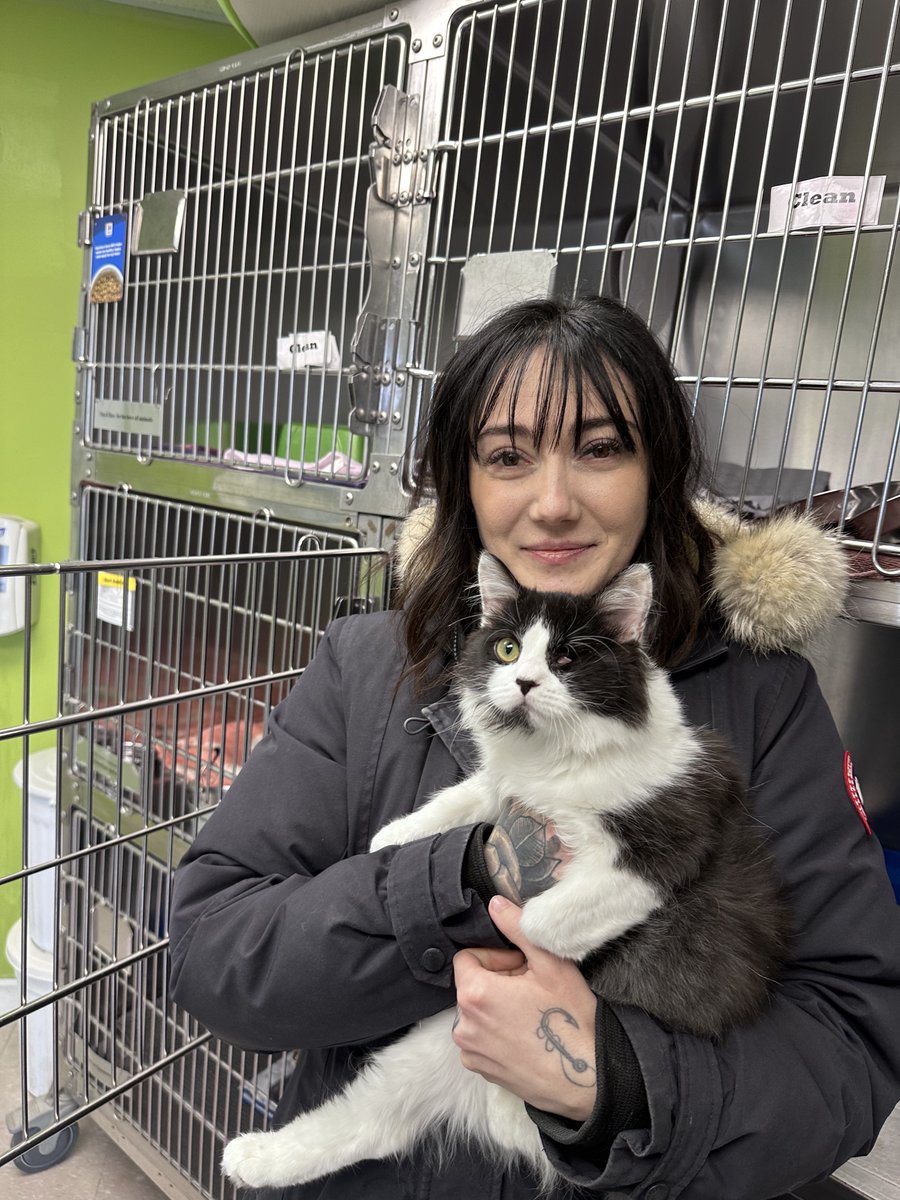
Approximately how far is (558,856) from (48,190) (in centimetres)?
258

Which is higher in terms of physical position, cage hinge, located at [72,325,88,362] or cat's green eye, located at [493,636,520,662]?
cage hinge, located at [72,325,88,362]

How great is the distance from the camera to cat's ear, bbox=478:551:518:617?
2.97 ft

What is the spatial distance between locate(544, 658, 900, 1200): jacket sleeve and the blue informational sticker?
1.81 m

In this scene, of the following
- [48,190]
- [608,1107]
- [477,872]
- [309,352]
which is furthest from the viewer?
[48,190]

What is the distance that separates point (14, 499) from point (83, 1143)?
1921mm

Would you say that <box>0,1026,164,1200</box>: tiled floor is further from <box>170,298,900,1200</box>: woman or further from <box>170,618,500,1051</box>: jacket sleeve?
<box>170,618,500,1051</box>: jacket sleeve

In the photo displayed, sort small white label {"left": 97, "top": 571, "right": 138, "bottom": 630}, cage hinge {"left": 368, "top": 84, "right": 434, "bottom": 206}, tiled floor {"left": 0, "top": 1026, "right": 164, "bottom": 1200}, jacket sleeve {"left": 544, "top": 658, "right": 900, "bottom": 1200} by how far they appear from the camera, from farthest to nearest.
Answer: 1. tiled floor {"left": 0, "top": 1026, "right": 164, "bottom": 1200}
2. small white label {"left": 97, "top": 571, "right": 138, "bottom": 630}
3. cage hinge {"left": 368, "top": 84, "right": 434, "bottom": 206}
4. jacket sleeve {"left": 544, "top": 658, "right": 900, "bottom": 1200}

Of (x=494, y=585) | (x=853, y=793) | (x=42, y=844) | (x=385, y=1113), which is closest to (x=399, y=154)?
(x=494, y=585)

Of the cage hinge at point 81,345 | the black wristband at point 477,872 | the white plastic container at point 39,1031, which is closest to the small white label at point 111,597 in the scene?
the cage hinge at point 81,345

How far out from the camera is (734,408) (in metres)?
1.87

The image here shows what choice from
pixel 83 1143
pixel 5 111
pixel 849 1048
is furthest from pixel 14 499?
pixel 849 1048

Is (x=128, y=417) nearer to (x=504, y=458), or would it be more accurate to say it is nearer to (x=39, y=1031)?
(x=504, y=458)

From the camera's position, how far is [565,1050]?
740 mm

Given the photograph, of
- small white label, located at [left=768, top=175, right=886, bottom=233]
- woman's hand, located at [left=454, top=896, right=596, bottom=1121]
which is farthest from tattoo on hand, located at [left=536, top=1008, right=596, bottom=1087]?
small white label, located at [left=768, top=175, right=886, bottom=233]
